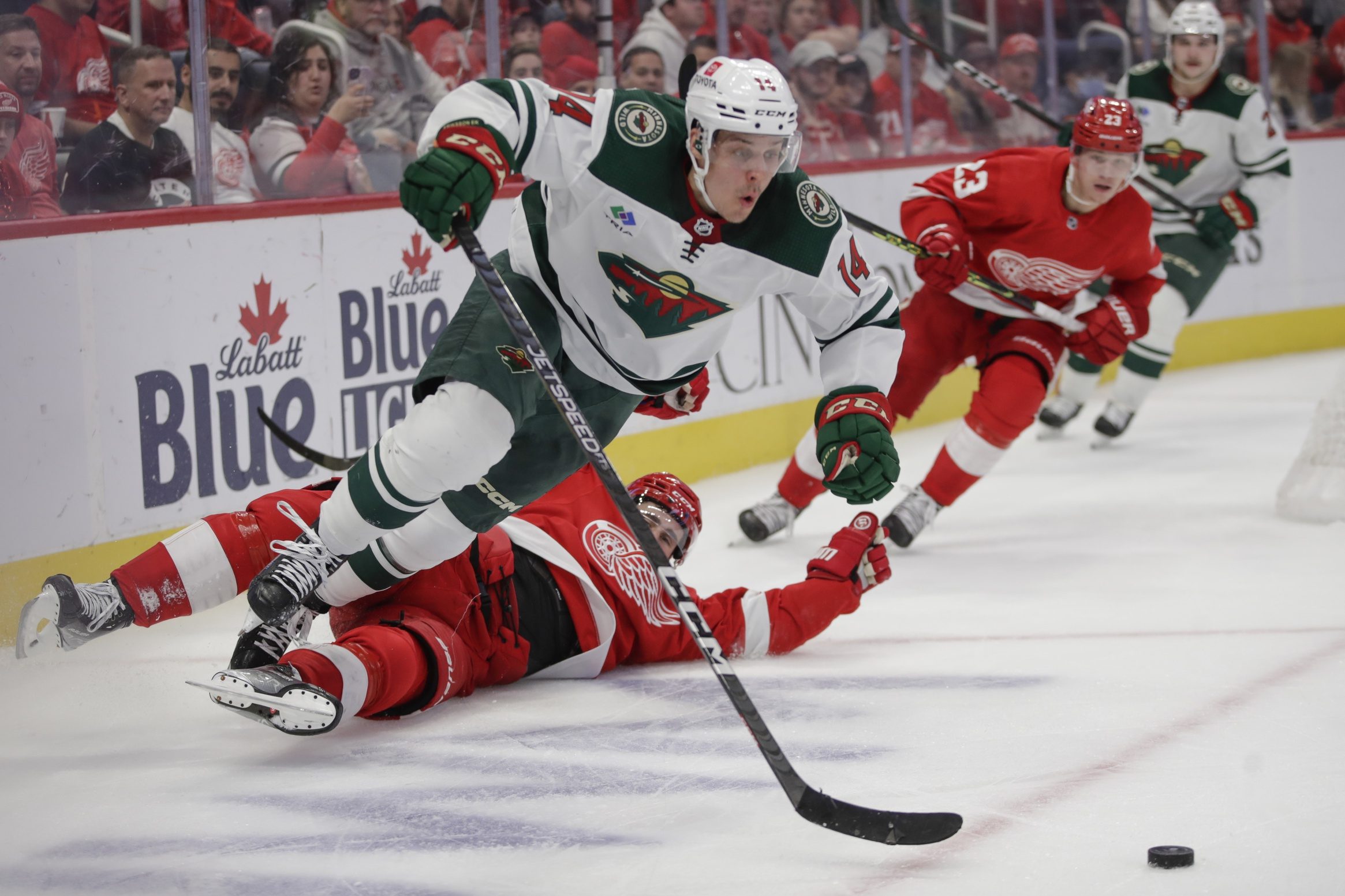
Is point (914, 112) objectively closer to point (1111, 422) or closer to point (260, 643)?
point (1111, 422)

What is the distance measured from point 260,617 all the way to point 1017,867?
3.82ft

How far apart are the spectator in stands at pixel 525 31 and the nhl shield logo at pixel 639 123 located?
2.44 meters

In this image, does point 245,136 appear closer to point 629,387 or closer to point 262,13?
point 262,13

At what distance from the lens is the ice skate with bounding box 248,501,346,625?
2354 millimetres

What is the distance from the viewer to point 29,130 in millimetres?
3424

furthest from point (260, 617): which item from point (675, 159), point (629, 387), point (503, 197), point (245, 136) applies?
point (503, 197)

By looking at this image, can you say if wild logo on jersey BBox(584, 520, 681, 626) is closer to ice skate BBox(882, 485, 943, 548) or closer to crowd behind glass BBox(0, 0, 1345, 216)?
ice skate BBox(882, 485, 943, 548)

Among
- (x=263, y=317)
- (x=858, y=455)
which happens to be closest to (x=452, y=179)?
(x=858, y=455)

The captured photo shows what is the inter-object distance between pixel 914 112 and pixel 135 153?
136 inches

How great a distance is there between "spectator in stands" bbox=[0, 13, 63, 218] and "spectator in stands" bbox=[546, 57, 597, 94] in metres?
1.75

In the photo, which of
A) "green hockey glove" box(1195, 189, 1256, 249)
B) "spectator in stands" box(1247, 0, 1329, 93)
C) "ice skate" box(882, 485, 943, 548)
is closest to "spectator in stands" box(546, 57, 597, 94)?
"ice skate" box(882, 485, 943, 548)

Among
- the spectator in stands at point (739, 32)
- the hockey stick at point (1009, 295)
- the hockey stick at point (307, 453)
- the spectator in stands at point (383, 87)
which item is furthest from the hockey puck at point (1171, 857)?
the spectator in stands at point (739, 32)

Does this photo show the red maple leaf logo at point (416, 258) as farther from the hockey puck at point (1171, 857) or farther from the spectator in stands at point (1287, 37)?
the spectator in stands at point (1287, 37)

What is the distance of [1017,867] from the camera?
1984mm
